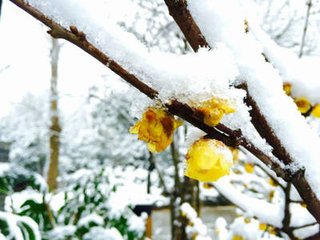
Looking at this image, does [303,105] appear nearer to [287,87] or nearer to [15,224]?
[287,87]

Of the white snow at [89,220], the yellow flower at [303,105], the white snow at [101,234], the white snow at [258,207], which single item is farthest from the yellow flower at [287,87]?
the white snow at [89,220]

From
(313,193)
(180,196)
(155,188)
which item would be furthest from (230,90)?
(155,188)

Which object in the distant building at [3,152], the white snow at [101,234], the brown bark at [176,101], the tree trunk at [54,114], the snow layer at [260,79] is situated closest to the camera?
the brown bark at [176,101]

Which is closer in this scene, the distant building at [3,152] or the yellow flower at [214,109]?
the yellow flower at [214,109]

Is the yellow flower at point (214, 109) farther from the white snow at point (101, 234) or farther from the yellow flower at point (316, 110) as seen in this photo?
the white snow at point (101, 234)

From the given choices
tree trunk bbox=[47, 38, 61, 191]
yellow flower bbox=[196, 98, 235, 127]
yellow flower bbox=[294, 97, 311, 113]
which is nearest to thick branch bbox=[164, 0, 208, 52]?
yellow flower bbox=[196, 98, 235, 127]

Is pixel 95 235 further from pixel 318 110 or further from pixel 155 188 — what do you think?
pixel 155 188

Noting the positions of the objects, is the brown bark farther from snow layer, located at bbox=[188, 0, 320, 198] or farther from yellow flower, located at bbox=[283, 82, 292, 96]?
yellow flower, located at bbox=[283, 82, 292, 96]
